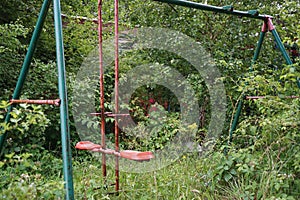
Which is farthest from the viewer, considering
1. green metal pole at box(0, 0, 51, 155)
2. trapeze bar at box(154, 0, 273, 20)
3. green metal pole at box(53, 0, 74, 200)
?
trapeze bar at box(154, 0, 273, 20)

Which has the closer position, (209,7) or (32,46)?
(32,46)

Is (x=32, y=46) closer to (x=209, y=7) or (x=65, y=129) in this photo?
(x=65, y=129)

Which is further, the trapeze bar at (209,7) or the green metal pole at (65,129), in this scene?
the trapeze bar at (209,7)

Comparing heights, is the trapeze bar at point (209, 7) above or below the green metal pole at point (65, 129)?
above

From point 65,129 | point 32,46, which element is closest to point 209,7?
point 32,46

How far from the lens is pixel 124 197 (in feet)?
8.08

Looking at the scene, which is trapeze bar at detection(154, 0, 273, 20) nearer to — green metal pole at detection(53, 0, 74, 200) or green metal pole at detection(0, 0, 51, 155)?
green metal pole at detection(0, 0, 51, 155)

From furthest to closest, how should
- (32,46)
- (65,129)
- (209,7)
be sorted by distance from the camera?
(209,7) → (32,46) → (65,129)

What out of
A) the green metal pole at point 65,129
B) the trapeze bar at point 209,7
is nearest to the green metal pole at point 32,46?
the green metal pole at point 65,129

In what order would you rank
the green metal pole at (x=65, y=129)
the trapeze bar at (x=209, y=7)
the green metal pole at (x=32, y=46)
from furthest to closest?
1. the trapeze bar at (x=209, y=7)
2. the green metal pole at (x=32, y=46)
3. the green metal pole at (x=65, y=129)

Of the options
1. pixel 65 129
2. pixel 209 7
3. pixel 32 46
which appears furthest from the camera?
pixel 209 7

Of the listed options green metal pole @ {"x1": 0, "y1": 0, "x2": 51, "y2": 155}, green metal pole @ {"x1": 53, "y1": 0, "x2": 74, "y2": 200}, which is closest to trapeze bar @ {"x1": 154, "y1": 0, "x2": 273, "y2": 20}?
green metal pole @ {"x1": 0, "y1": 0, "x2": 51, "y2": 155}

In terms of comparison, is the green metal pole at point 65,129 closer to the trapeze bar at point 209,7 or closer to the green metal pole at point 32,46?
the green metal pole at point 32,46

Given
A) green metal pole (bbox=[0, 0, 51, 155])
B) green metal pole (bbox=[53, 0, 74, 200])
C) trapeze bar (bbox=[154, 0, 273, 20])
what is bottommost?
green metal pole (bbox=[53, 0, 74, 200])
